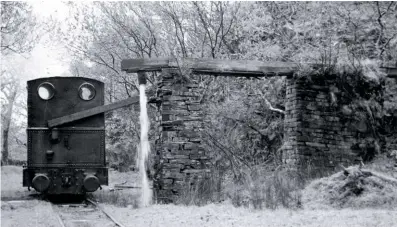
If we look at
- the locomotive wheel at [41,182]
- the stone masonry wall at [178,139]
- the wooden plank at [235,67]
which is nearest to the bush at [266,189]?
the stone masonry wall at [178,139]

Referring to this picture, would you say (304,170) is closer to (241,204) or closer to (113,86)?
(241,204)

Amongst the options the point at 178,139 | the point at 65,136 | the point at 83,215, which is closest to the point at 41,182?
the point at 65,136

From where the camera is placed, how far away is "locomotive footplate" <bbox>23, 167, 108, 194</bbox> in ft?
37.1

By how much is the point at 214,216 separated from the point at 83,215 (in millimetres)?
2680

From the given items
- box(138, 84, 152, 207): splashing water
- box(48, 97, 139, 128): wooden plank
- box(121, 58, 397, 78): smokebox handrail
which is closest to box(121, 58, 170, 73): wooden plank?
box(121, 58, 397, 78): smokebox handrail

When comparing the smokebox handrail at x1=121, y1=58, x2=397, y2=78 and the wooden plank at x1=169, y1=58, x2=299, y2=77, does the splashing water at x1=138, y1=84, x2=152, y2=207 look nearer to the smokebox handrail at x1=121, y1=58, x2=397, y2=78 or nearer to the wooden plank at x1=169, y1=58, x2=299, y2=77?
the smokebox handrail at x1=121, y1=58, x2=397, y2=78

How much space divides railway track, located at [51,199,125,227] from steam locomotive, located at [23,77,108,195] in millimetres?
591

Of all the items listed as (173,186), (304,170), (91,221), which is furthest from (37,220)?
(304,170)

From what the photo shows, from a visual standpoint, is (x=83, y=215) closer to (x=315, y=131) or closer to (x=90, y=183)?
(x=90, y=183)

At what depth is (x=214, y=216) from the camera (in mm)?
→ 8578

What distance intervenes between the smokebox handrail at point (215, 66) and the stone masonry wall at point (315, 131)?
742mm

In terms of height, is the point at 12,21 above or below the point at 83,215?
above

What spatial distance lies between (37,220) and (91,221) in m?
0.92

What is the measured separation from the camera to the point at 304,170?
1188 cm
